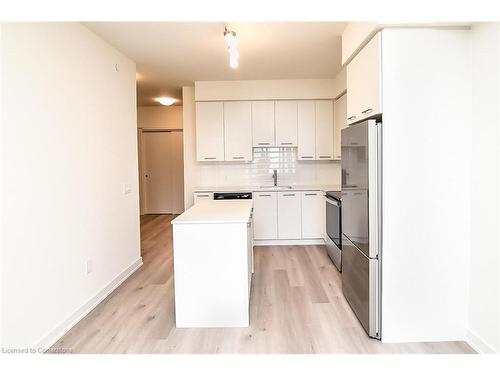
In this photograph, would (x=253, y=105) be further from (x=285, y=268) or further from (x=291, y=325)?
(x=291, y=325)

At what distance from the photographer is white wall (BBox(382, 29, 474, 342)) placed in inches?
83.5

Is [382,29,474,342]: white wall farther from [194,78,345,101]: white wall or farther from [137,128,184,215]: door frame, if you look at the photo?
[137,128,184,215]: door frame

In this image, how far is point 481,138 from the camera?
80.2 inches

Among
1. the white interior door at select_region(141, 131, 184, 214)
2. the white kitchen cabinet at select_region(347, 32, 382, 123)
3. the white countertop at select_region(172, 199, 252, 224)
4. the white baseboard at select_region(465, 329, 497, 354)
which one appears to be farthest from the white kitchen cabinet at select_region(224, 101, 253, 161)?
the white baseboard at select_region(465, 329, 497, 354)

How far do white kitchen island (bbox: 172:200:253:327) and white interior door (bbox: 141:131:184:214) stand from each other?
546 centimetres

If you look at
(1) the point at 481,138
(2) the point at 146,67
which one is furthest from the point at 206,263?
(2) the point at 146,67

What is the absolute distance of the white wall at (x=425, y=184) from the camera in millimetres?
2121

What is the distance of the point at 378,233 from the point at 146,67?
3476mm

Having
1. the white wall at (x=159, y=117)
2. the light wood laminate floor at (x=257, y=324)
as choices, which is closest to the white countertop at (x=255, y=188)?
the light wood laminate floor at (x=257, y=324)

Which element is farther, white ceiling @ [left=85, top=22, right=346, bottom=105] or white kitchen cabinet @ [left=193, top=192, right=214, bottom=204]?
white kitchen cabinet @ [left=193, top=192, right=214, bottom=204]

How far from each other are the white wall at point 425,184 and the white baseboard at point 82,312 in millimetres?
2299

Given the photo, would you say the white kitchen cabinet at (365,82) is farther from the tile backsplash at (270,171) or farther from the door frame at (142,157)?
the door frame at (142,157)

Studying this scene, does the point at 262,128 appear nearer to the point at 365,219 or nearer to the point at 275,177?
the point at 275,177

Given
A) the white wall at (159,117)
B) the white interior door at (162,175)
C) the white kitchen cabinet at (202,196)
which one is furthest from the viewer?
the white interior door at (162,175)
